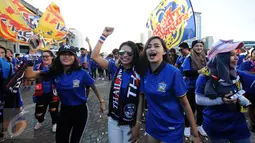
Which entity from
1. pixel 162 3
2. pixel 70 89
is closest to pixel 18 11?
pixel 70 89

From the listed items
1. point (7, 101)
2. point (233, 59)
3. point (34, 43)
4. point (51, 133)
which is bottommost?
point (51, 133)

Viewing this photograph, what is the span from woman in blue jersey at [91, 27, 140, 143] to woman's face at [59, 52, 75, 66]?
909 millimetres

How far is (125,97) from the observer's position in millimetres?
2172

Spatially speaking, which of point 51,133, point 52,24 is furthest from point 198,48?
point 52,24

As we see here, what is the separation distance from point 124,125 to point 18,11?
3.09 m

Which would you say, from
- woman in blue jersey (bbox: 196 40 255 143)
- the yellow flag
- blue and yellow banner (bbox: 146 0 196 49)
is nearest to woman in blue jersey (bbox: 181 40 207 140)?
blue and yellow banner (bbox: 146 0 196 49)

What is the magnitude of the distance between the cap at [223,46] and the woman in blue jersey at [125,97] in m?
0.96

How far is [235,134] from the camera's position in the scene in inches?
76.3

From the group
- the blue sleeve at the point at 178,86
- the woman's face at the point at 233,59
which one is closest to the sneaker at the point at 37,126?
the blue sleeve at the point at 178,86

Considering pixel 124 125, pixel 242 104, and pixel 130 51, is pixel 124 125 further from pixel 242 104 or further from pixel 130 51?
pixel 242 104

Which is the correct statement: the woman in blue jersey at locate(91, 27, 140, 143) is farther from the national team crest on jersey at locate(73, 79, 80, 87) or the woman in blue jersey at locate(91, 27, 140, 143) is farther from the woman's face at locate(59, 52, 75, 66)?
the woman's face at locate(59, 52, 75, 66)

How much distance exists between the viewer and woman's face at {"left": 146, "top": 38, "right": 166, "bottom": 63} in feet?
6.63

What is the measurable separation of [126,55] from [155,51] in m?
0.45

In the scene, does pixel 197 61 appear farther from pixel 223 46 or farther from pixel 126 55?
pixel 126 55
